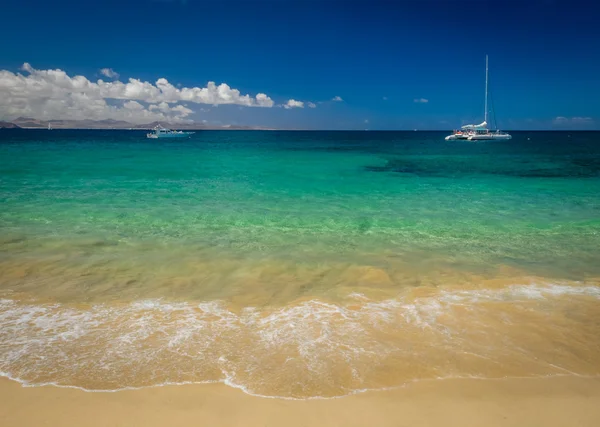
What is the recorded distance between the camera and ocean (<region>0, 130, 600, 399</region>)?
17.9ft

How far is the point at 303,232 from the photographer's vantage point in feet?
43.6

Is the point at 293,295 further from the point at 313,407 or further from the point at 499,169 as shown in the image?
the point at 499,169

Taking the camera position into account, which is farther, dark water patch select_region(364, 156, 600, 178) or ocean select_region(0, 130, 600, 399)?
dark water patch select_region(364, 156, 600, 178)

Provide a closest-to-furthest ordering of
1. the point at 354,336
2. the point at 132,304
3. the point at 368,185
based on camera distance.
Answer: the point at 354,336, the point at 132,304, the point at 368,185

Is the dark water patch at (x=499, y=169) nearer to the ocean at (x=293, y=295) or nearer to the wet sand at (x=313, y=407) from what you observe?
the ocean at (x=293, y=295)

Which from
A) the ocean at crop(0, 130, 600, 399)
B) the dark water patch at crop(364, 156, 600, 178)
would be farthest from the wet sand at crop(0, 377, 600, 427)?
the dark water patch at crop(364, 156, 600, 178)

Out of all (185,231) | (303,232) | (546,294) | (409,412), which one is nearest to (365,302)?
(409,412)

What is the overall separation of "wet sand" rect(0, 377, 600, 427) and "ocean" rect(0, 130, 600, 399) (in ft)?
0.68

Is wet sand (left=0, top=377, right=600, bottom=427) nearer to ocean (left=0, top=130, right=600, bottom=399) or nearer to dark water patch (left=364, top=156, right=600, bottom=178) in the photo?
ocean (left=0, top=130, right=600, bottom=399)

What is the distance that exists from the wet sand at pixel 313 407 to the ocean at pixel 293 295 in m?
0.21

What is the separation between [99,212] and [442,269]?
→ 13.6 metres

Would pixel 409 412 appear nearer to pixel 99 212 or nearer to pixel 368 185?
pixel 99 212

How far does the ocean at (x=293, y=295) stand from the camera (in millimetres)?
5457

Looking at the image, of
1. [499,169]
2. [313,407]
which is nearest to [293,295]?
[313,407]
